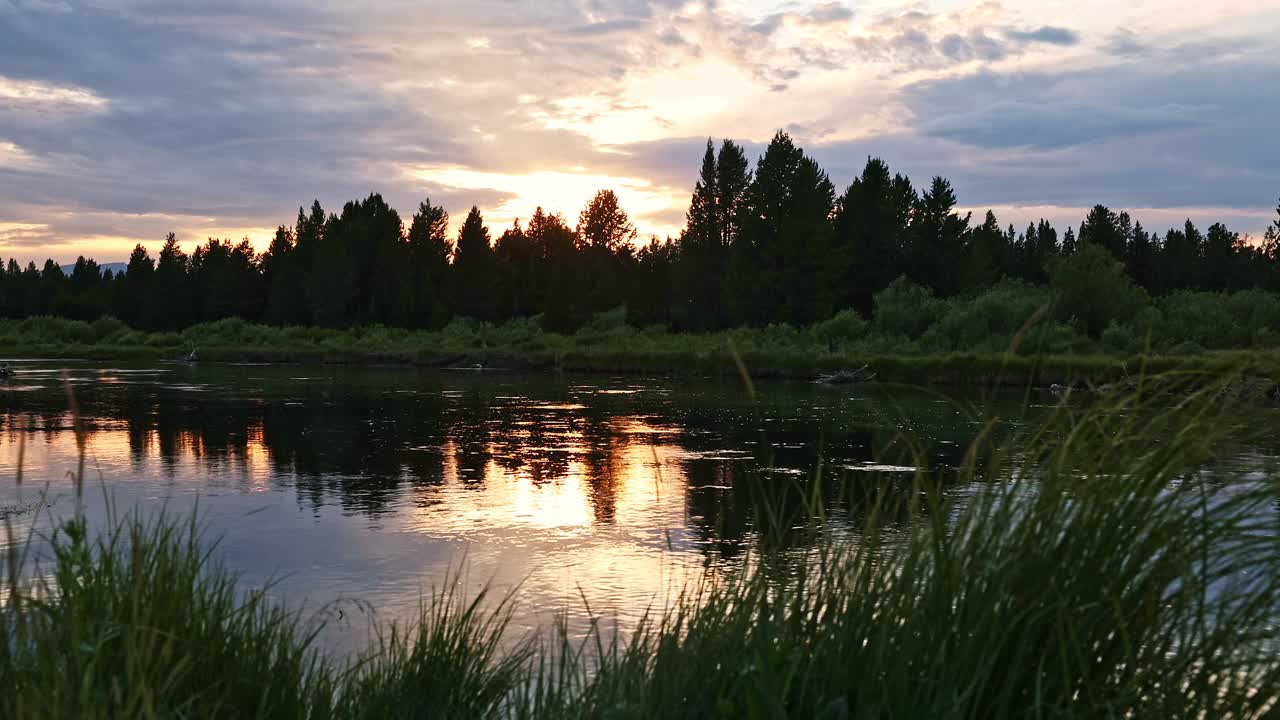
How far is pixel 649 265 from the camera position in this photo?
80.6 meters

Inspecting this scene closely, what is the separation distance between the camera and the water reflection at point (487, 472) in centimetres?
971

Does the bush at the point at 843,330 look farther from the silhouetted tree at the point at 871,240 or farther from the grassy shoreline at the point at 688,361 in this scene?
the silhouetted tree at the point at 871,240

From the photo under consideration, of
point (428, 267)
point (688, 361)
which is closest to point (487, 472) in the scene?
point (688, 361)

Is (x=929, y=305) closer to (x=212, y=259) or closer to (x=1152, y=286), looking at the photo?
(x=1152, y=286)

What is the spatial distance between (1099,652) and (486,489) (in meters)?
11.9

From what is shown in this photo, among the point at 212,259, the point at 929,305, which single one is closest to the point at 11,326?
the point at 212,259

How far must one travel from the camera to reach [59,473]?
15.7 metres

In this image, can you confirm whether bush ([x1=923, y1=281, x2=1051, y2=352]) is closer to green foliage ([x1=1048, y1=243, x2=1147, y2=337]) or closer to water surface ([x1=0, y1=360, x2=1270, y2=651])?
green foliage ([x1=1048, y1=243, x2=1147, y2=337])

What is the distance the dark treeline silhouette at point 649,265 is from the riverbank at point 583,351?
16.6 feet

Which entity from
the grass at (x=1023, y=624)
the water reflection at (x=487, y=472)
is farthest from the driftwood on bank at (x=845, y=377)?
the grass at (x=1023, y=624)

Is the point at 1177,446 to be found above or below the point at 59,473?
above

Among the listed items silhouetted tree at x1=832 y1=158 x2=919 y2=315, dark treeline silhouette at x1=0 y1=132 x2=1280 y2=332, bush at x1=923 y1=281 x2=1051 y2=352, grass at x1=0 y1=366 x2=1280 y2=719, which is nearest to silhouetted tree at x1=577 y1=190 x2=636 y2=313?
dark treeline silhouette at x1=0 y1=132 x2=1280 y2=332

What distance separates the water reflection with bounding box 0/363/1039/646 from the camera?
971 centimetres

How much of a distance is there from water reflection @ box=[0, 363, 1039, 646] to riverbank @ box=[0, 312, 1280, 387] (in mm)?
4400
